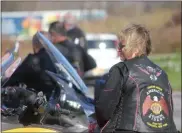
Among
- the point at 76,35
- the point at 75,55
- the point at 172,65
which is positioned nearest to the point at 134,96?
the point at 75,55

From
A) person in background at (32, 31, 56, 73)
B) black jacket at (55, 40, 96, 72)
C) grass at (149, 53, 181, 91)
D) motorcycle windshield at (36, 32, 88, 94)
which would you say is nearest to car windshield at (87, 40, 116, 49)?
grass at (149, 53, 181, 91)

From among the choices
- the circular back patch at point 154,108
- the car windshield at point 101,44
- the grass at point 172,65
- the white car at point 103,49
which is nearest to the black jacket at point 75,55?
the circular back patch at point 154,108

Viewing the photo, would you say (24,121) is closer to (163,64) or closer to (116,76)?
(116,76)

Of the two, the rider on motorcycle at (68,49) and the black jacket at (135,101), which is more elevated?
the rider on motorcycle at (68,49)

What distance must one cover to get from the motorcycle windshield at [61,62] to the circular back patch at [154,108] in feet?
5.00

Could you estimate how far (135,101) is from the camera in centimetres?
301

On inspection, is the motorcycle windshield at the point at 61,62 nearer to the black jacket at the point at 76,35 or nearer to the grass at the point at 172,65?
Result: the black jacket at the point at 76,35

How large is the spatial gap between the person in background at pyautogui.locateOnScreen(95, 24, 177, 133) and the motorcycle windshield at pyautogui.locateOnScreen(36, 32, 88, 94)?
1359mm

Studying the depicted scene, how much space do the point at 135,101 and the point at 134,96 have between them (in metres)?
0.03

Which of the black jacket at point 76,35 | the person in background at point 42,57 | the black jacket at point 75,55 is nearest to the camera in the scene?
the person in background at point 42,57

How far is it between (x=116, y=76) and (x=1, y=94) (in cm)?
167

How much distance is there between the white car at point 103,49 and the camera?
1420 centimetres

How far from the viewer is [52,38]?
6141 millimetres

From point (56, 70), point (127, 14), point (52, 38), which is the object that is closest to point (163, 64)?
point (127, 14)
